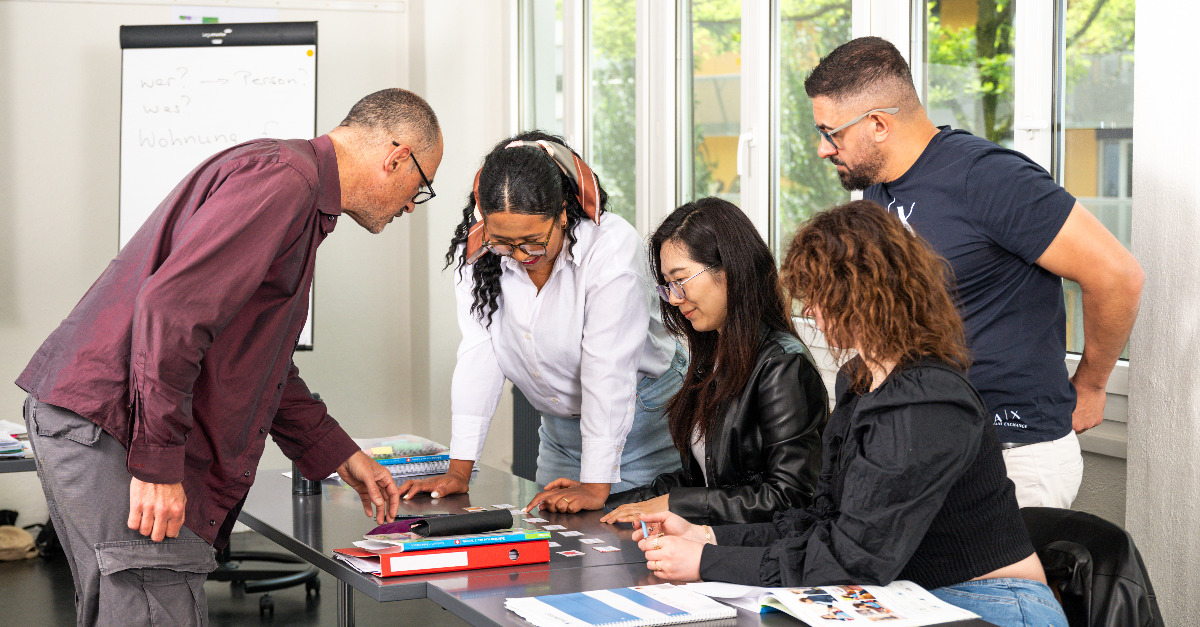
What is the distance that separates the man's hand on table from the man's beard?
1.13 metres

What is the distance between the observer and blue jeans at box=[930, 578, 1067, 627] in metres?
1.56

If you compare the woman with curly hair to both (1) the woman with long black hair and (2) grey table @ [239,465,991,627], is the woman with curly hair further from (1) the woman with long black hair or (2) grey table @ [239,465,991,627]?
(1) the woman with long black hair

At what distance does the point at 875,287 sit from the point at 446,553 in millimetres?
808

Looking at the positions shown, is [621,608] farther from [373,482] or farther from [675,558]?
[373,482]

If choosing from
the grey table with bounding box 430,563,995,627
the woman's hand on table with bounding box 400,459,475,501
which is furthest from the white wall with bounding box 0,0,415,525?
the grey table with bounding box 430,563,995,627

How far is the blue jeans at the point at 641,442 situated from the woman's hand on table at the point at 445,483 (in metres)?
0.25

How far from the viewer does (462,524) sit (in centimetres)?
199

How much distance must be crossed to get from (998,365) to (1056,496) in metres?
0.27

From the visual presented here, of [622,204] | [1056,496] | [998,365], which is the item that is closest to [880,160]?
[998,365]

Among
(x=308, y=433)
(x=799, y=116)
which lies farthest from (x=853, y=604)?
(x=799, y=116)

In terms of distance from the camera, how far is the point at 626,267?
2480mm

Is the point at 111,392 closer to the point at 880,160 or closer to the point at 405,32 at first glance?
the point at 880,160

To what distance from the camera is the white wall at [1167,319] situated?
2.10 meters

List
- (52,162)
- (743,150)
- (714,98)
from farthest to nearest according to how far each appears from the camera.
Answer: (52,162), (714,98), (743,150)
